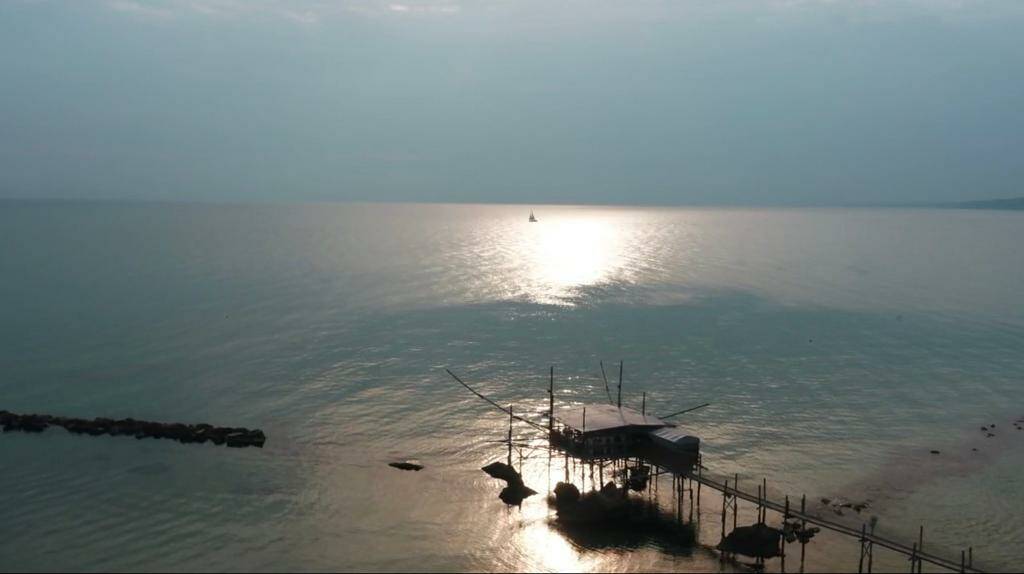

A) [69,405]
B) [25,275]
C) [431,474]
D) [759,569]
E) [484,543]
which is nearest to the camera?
[759,569]

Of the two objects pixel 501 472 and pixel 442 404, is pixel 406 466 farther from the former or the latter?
pixel 442 404

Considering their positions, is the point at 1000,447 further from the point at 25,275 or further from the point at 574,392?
the point at 25,275

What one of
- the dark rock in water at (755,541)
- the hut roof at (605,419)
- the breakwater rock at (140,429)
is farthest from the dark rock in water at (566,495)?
the breakwater rock at (140,429)

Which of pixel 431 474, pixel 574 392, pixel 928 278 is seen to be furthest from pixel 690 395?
pixel 928 278

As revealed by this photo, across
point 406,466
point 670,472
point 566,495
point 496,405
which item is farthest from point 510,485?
point 496,405

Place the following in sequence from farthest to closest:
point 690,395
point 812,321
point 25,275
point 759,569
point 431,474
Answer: point 25,275, point 812,321, point 690,395, point 431,474, point 759,569
